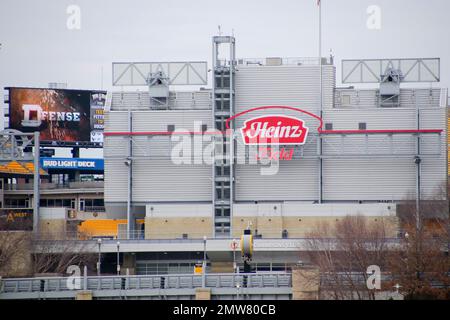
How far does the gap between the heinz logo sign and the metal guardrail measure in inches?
1109

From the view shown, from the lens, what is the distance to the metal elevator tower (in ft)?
263

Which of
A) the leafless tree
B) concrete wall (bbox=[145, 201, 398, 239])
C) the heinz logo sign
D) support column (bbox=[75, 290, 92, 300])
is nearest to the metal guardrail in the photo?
support column (bbox=[75, 290, 92, 300])

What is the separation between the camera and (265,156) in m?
80.4

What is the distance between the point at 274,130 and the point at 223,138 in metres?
3.76

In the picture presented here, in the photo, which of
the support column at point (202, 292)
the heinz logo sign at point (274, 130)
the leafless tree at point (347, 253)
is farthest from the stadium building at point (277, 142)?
the support column at point (202, 292)

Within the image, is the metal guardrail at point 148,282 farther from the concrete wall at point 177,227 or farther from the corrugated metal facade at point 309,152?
the corrugated metal facade at point 309,152

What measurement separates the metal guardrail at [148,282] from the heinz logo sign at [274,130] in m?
28.2

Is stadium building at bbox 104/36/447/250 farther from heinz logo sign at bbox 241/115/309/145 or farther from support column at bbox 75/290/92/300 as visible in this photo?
support column at bbox 75/290/92/300

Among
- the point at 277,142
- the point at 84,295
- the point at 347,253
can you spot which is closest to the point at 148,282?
the point at 84,295

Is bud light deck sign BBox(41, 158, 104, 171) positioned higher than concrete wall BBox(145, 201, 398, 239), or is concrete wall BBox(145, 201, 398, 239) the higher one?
bud light deck sign BBox(41, 158, 104, 171)

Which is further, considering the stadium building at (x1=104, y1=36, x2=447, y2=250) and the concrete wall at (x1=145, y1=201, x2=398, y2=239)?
the stadium building at (x1=104, y1=36, x2=447, y2=250)

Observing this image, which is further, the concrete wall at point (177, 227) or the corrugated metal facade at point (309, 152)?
the corrugated metal facade at point (309, 152)

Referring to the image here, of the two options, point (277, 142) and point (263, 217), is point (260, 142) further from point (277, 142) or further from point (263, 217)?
point (263, 217)

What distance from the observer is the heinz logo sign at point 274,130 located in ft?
261
